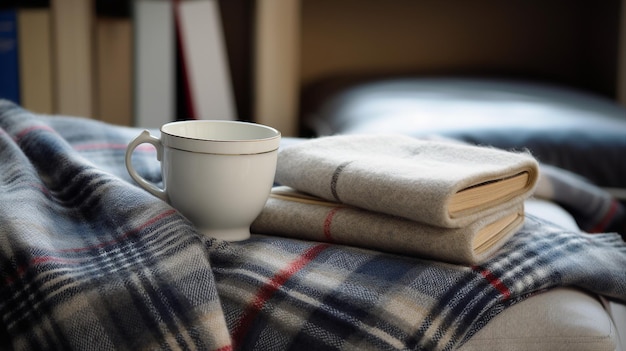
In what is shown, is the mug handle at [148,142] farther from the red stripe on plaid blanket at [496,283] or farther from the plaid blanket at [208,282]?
the red stripe on plaid blanket at [496,283]

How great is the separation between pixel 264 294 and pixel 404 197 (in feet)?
0.38

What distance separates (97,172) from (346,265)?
0.21m

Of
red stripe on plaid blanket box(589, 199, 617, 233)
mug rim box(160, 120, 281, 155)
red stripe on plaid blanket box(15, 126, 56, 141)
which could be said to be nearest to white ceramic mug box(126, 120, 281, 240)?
mug rim box(160, 120, 281, 155)

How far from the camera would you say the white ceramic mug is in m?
0.54

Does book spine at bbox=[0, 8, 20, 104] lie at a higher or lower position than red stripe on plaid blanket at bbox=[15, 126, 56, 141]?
lower

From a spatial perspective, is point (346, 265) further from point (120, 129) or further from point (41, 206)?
point (120, 129)

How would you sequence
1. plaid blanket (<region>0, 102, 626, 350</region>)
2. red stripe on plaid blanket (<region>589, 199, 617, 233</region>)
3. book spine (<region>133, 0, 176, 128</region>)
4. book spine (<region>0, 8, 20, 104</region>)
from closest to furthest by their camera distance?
plaid blanket (<region>0, 102, 626, 350</region>) → red stripe on plaid blanket (<region>589, 199, 617, 233</region>) → book spine (<region>0, 8, 20, 104</region>) → book spine (<region>133, 0, 176, 128</region>)

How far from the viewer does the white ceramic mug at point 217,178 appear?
1.77ft

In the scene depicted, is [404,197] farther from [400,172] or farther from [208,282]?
[208,282]

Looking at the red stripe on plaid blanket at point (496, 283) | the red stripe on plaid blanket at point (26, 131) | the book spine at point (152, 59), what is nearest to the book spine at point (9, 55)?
the book spine at point (152, 59)

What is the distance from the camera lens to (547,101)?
60.8 inches

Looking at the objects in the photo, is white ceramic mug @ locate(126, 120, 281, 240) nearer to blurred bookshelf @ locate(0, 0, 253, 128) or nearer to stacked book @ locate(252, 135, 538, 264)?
stacked book @ locate(252, 135, 538, 264)

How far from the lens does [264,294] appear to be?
505 mm

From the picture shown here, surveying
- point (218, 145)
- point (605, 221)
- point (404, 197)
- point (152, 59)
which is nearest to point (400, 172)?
point (404, 197)
